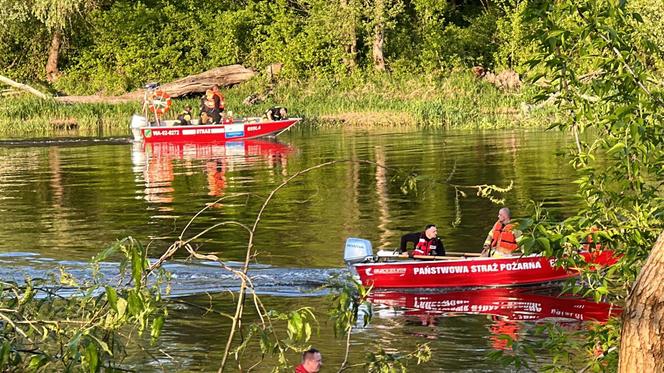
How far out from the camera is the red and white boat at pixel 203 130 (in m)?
49.3

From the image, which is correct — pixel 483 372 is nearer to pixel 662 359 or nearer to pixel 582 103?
pixel 582 103

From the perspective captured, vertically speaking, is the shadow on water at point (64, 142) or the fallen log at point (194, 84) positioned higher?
the fallen log at point (194, 84)

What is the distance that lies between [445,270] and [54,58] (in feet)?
161

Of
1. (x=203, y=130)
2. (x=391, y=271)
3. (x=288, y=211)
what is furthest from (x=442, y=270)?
(x=203, y=130)

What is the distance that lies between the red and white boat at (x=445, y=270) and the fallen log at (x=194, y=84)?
4155cm

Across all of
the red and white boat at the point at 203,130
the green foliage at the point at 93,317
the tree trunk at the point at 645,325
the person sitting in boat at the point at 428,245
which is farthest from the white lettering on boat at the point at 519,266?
the red and white boat at the point at 203,130

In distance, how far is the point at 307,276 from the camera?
2136 centimetres

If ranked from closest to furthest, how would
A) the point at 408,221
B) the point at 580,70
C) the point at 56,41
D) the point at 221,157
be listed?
the point at 580,70 < the point at 408,221 < the point at 221,157 < the point at 56,41

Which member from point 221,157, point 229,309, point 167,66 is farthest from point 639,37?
point 167,66

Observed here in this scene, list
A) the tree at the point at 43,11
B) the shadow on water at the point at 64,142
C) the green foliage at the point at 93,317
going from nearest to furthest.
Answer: the green foliage at the point at 93,317 < the shadow on water at the point at 64,142 < the tree at the point at 43,11

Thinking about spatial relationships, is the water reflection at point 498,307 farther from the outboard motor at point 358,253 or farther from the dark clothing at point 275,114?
the dark clothing at point 275,114

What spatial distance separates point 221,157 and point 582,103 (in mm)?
34006

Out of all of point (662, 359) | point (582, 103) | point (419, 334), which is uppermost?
point (582, 103)

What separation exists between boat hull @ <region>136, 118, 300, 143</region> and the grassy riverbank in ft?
18.0
